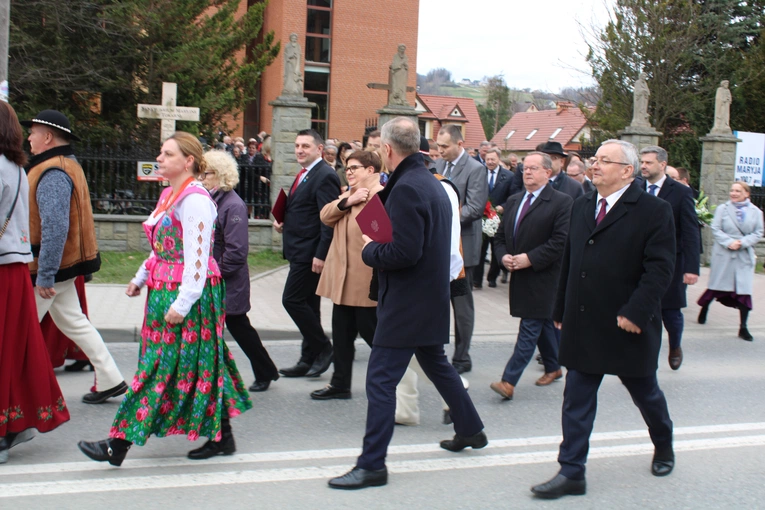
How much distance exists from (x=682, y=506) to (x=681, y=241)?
3.87 metres

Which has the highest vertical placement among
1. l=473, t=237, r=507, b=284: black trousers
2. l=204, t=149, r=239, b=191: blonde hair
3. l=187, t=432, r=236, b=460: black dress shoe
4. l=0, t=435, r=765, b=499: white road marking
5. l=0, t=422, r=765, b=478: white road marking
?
l=204, t=149, r=239, b=191: blonde hair

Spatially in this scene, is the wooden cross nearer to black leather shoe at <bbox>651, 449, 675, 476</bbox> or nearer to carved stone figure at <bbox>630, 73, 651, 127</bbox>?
carved stone figure at <bbox>630, 73, 651, 127</bbox>

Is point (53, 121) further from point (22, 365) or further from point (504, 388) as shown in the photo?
point (504, 388)

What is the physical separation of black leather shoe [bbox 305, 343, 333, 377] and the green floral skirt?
2.22m

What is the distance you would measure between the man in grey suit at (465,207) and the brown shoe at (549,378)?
2.19 ft

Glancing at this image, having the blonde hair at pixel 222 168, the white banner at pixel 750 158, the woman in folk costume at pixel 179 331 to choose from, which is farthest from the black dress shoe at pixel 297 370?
the white banner at pixel 750 158

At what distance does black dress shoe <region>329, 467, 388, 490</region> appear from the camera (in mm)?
4309

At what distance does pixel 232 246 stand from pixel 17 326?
66.5 inches

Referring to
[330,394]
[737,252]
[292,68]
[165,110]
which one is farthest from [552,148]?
[165,110]

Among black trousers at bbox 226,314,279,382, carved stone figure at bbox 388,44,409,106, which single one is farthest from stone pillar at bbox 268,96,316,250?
black trousers at bbox 226,314,279,382

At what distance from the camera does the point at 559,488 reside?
14.2 feet

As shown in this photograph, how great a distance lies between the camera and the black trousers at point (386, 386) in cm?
436

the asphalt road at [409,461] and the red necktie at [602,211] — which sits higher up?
the red necktie at [602,211]

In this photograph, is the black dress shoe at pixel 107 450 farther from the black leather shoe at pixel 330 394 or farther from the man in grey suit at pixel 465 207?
the man in grey suit at pixel 465 207
